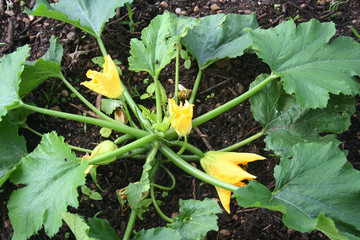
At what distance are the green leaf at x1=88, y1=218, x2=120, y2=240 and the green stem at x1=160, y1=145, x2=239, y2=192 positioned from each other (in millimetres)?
630

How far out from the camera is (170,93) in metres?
3.13

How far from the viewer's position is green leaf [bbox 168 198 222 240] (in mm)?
2203

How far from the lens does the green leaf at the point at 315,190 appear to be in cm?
195

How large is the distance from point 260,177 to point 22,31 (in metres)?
2.52

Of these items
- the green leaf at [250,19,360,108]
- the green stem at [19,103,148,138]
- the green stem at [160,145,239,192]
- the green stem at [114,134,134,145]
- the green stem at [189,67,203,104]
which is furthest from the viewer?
the green stem at [189,67,203,104]

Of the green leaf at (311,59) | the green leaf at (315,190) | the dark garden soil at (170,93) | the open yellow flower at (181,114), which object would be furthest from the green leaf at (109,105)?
the green leaf at (315,190)

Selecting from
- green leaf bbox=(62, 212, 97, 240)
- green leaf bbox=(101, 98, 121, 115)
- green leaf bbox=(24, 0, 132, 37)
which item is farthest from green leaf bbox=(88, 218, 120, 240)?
green leaf bbox=(24, 0, 132, 37)

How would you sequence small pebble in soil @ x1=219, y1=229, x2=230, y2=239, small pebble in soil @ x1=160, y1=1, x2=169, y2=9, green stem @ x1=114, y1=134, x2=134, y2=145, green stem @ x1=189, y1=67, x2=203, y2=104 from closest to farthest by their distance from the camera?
1. small pebble in soil @ x1=219, y1=229, x2=230, y2=239
2. green stem @ x1=114, y1=134, x2=134, y2=145
3. green stem @ x1=189, y1=67, x2=203, y2=104
4. small pebble in soil @ x1=160, y1=1, x2=169, y2=9

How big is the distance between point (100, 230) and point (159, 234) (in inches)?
14.9

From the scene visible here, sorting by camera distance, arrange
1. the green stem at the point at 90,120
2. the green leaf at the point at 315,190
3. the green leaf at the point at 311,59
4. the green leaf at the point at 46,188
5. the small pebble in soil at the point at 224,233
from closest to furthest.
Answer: the green leaf at the point at 315,190 < the green leaf at the point at 46,188 < the green leaf at the point at 311,59 < the green stem at the point at 90,120 < the small pebble in soil at the point at 224,233

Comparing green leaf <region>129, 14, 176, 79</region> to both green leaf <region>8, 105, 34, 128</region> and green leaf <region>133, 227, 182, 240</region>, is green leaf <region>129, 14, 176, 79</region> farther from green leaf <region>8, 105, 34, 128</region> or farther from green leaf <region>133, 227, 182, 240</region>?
green leaf <region>133, 227, 182, 240</region>

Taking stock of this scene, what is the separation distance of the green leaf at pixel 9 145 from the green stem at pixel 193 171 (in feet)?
3.36

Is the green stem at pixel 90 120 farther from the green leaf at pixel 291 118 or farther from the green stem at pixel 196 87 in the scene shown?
the green leaf at pixel 291 118

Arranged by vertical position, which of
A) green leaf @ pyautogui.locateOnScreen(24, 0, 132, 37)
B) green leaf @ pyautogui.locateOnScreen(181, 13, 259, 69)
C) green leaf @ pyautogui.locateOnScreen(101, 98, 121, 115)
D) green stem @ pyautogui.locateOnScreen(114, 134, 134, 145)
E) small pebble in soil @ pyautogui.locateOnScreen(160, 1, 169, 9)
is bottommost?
green stem @ pyautogui.locateOnScreen(114, 134, 134, 145)
